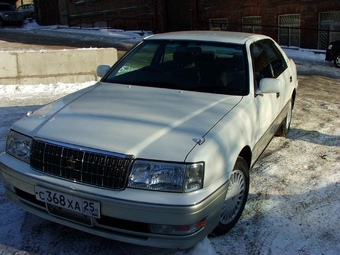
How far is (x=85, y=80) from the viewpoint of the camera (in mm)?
9164

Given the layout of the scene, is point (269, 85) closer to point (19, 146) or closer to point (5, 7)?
point (19, 146)

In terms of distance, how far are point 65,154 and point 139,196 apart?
0.65m

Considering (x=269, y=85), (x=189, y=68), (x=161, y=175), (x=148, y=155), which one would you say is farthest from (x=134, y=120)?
(x=269, y=85)

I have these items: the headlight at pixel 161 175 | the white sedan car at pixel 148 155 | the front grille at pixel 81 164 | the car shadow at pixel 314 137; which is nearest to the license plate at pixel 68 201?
the white sedan car at pixel 148 155

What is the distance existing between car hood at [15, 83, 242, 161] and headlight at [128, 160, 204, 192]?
0.06 metres

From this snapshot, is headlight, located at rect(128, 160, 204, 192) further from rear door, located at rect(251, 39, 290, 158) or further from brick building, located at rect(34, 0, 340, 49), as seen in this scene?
brick building, located at rect(34, 0, 340, 49)

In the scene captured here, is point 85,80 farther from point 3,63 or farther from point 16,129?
point 16,129

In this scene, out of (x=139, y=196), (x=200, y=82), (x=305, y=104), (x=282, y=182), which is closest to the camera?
(x=139, y=196)

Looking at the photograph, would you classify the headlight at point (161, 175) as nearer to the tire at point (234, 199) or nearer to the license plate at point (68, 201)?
the license plate at point (68, 201)

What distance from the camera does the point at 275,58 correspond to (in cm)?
523

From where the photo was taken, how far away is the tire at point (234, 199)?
3.28 metres

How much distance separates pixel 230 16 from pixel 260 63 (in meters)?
14.2

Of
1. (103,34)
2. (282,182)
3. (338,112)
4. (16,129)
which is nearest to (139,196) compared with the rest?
(16,129)

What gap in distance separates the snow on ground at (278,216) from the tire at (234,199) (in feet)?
0.33
